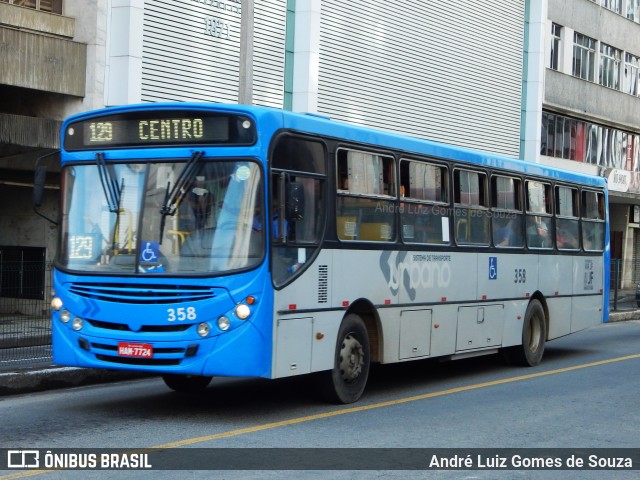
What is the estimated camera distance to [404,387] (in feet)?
45.4

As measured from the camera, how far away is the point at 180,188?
10547 mm

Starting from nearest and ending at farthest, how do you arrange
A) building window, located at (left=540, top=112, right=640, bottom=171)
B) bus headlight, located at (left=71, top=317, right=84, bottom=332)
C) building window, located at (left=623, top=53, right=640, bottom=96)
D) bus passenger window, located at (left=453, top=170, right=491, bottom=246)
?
bus headlight, located at (left=71, top=317, right=84, bottom=332), bus passenger window, located at (left=453, top=170, right=491, bottom=246), building window, located at (left=540, top=112, right=640, bottom=171), building window, located at (left=623, top=53, right=640, bottom=96)

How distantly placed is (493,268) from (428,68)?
18.3 metres

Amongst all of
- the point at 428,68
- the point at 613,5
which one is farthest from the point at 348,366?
the point at 613,5

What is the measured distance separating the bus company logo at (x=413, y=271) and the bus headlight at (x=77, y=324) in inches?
136

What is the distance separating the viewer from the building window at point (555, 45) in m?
40.7

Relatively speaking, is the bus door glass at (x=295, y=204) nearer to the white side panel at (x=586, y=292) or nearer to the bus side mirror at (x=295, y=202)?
the bus side mirror at (x=295, y=202)

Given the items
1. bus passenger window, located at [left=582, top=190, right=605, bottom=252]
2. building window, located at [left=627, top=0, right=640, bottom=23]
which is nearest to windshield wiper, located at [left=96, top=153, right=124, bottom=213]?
bus passenger window, located at [left=582, top=190, right=605, bottom=252]

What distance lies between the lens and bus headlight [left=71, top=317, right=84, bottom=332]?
425 inches

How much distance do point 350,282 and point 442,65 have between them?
22.6 m

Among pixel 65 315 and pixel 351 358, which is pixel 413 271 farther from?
pixel 65 315

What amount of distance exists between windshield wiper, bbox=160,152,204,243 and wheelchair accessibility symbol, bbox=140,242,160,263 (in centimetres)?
12

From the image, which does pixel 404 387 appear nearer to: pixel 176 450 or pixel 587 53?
pixel 176 450

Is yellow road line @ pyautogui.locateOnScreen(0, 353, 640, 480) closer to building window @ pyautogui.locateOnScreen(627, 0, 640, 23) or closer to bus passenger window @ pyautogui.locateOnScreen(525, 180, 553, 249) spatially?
bus passenger window @ pyautogui.locateOnScreen(525, 180, 553, 249)
